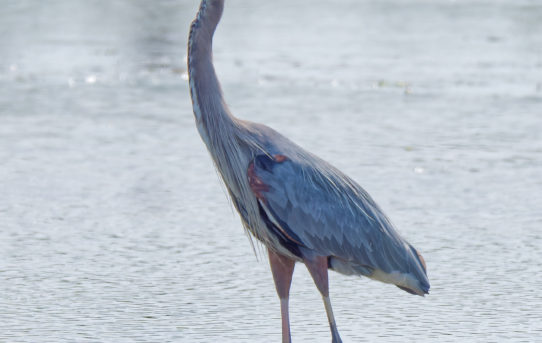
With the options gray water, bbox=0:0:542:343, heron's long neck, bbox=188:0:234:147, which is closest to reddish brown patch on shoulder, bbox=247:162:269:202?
heron's long neck, bbox=188:0:234:147

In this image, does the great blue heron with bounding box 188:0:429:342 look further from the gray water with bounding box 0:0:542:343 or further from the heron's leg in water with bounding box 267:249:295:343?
the gray water with bounding box 0:0:542:343

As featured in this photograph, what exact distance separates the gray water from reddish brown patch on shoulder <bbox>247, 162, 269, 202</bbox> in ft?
2.41

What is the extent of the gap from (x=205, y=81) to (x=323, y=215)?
85cm

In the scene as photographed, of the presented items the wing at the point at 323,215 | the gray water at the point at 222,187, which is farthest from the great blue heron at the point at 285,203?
the gray water at the point at 222,187

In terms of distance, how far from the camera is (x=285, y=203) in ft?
16.8

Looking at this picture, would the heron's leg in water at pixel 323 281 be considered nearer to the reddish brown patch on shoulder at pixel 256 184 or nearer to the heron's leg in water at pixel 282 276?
the heron's leg in water at pixel 282 276

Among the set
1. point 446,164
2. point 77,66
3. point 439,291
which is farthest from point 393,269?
point 77,66

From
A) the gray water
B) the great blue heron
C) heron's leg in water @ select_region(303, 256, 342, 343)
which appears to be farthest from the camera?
the gray water

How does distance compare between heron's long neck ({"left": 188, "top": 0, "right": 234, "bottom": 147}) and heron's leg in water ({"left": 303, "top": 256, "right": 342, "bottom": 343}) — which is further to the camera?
heron's long neck ({"left": 188, "top": 0, "right": 234, "bottom": 147})

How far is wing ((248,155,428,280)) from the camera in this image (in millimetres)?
5125

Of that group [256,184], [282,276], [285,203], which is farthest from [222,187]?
[282,276]

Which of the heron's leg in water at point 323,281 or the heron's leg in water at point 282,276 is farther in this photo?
the heron's leg in water at point 282,276

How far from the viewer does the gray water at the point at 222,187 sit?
5.71m

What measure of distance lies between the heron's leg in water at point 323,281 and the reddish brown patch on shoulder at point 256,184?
1.24ft
